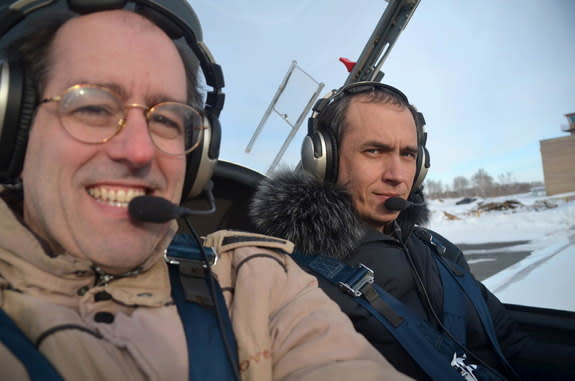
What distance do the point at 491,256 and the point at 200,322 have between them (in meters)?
7.85

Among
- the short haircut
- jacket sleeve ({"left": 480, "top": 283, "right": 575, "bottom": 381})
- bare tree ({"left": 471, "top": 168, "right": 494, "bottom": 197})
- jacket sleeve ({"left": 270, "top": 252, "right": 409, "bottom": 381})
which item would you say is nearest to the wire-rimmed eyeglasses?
jacket sleeve ({"left": 270, "top": 252, "right": 409, "bottom": 381})

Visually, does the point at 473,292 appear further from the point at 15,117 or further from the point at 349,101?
the point at 15,117

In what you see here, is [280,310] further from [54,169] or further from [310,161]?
[310,161]

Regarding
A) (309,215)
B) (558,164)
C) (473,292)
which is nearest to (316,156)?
(309,215)

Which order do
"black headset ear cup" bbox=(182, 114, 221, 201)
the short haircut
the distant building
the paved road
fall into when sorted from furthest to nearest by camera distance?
the distant building
the paved road
the short haircut
"black headset ear cup" bbox=(182, 114, 221, 201)

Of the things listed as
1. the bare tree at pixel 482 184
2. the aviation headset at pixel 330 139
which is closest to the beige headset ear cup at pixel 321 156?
the aviation headset at pixel 330 139

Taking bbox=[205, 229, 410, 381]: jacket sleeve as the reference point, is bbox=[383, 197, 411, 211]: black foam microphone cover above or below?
above

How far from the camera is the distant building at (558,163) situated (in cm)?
2700

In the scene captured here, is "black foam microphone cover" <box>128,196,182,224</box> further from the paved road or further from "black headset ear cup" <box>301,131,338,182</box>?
the paved road

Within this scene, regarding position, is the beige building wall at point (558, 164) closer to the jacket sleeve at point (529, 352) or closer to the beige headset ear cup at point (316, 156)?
the jacket sleeve at point (529, 352)

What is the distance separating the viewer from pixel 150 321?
2.58ft

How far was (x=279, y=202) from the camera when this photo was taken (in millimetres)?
1575

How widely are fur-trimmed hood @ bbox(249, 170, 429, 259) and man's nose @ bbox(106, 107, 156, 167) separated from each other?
0.79 metres

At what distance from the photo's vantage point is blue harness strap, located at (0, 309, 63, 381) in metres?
0.54
